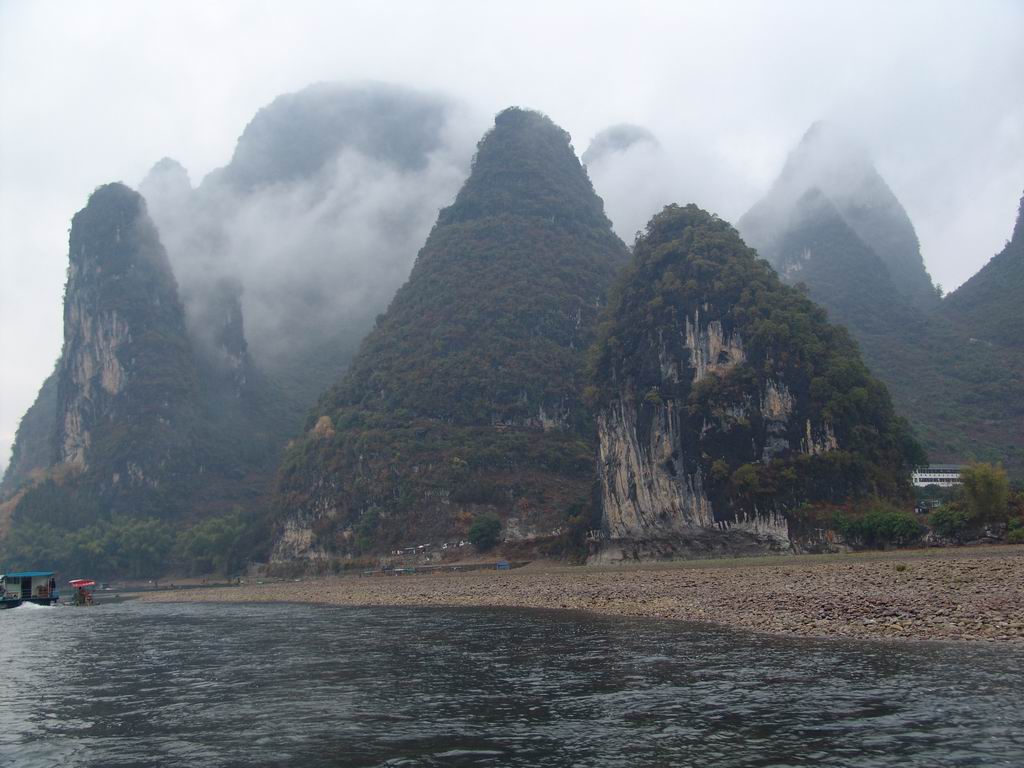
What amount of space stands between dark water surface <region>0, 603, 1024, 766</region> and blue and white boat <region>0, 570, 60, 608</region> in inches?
2089

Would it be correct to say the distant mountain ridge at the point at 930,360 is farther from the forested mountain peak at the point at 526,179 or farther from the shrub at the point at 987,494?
the forested mountain peak at the point at 526,179

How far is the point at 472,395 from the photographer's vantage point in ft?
395

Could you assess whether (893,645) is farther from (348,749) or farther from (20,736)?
(20,736)

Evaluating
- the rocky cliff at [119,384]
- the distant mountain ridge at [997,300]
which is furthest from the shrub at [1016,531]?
the rocky cliff at [119,384]

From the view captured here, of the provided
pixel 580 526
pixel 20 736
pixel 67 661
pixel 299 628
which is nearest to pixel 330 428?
pixel 580 526

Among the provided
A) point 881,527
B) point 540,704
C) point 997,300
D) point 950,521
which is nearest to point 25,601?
point 881,527

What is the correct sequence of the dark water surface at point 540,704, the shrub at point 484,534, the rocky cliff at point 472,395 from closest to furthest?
the dark water surface at point 540,704, the shrub at point 484,534, the rocky cliff at point 472,395

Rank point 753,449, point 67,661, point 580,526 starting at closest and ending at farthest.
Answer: point 67,661, point 753,449, point 580,526

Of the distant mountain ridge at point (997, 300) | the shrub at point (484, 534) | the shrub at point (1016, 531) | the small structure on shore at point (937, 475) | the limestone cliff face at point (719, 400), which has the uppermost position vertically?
the distant mountain ridge at point (997, 300)

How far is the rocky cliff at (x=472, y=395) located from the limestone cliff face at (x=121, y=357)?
61.3 metres

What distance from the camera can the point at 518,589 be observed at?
54094mm

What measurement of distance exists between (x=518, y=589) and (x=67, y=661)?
1182 inches

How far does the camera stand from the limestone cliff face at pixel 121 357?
6811 inches

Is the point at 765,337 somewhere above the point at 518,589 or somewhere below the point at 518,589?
above
